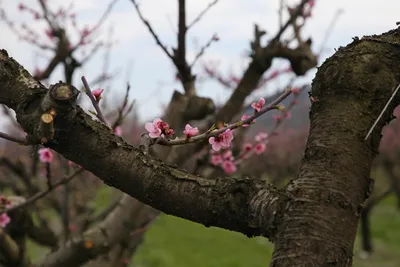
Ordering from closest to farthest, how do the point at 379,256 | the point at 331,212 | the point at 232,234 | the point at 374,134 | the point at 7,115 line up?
the point at 331,212 < the point at 374,134 < the point at 7,115 < the point at 379,256 < the point at 232,234

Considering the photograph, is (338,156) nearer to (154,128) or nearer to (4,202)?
(154,128)

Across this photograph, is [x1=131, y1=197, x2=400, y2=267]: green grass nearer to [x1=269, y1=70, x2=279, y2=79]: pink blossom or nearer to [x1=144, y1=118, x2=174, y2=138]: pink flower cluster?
[x1=269, y1=70, x2=279, y2=79]: pink blossom

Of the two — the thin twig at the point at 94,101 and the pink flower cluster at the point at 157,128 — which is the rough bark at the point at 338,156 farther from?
the thin twig at the point at 94,101

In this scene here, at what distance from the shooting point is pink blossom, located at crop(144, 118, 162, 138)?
5.39 feet

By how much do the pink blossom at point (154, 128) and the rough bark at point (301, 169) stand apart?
19cm

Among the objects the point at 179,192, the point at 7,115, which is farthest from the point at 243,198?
the point at 7,115

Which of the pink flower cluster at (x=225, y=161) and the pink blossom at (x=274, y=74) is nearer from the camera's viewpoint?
the pink flower cluster at (x=225, y=161)

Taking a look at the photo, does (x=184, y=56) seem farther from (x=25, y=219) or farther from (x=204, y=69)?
(x=204, y=69)

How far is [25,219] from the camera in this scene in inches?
151

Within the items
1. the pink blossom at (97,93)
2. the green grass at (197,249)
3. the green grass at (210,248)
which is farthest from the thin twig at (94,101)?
the green grass at (197,249)

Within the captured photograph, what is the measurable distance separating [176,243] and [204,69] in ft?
16.1

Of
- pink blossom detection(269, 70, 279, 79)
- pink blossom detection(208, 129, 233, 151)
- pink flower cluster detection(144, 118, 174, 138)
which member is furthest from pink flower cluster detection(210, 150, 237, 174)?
pink blossom detection(269, 70, 279, 79)

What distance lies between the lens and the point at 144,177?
1.41 m

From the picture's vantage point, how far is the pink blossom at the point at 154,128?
1.64m
